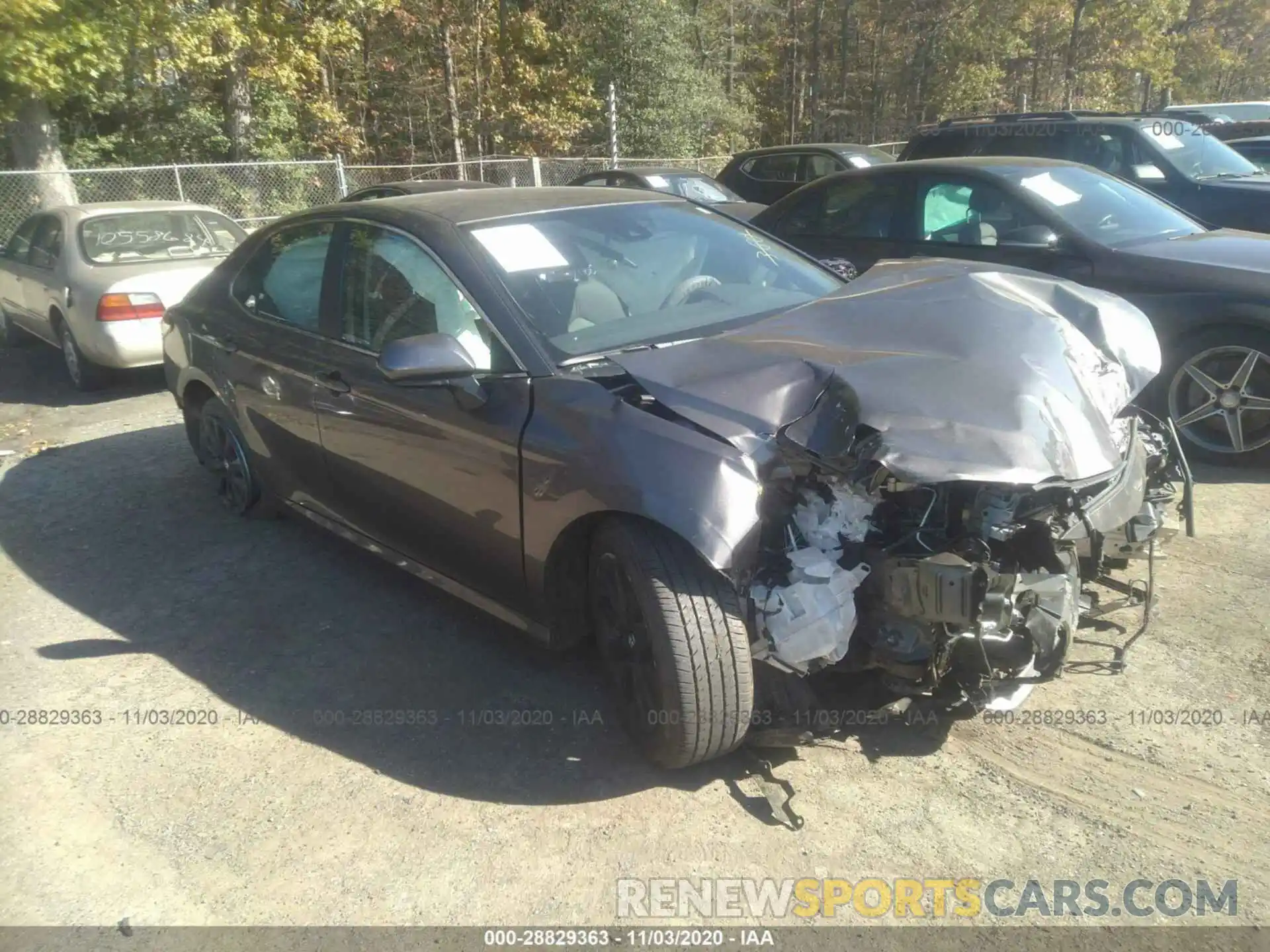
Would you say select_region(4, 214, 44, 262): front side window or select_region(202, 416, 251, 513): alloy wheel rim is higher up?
select_region(4, 214, 44, 262): front side window

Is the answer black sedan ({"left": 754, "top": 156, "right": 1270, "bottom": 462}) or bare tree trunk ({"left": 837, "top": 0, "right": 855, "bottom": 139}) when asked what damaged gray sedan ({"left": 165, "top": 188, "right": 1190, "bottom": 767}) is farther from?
bare tree trunk ({"left": 837, "top": 0, "right": 855, "bottom": 139})

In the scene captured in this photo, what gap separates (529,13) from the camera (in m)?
27.6

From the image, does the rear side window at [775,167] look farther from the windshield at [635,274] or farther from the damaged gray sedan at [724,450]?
the damaged gray sedan at [724,450]

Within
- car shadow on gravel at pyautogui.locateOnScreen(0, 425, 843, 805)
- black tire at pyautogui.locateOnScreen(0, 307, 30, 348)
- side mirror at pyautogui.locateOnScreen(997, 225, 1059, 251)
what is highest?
side mirror at pyautogui.locateOnScreen(997, 225, 1059, 251)

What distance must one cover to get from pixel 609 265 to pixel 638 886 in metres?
2.20

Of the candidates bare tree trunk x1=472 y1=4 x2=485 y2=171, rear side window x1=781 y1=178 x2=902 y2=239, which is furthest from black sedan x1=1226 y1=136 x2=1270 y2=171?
bare tree trunk x1=472 y1=4 x2=485 y2=171

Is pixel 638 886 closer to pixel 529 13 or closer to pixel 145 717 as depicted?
pixel 145 717

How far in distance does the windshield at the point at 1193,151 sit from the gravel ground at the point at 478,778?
Answer: 4813mm

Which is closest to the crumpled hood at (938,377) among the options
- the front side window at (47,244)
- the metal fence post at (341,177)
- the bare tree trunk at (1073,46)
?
the front side window at (47,244)

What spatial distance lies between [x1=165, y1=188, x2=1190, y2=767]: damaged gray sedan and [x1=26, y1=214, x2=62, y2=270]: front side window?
5630mm

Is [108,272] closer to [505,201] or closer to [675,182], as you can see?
[505,201]

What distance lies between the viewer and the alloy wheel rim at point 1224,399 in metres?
5.07

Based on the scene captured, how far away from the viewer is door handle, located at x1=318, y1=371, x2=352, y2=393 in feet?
12.7

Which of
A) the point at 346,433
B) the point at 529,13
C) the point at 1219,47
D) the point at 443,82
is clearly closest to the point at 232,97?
the point at 443,82
